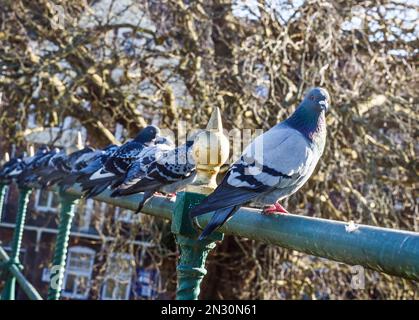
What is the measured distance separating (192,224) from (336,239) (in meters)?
0.60

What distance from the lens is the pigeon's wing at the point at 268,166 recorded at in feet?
7.09

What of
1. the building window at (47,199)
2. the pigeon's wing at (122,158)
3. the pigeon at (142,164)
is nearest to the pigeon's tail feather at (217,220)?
the pigeon at (142,164)

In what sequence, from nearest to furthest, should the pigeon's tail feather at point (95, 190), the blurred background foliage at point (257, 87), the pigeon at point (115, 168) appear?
the pigeon's tail feather at point (95, 190) → the pigeon at point (115, 168) → the blurred background foliage at point (257, 87)

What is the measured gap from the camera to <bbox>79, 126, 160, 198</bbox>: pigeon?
3756 mm

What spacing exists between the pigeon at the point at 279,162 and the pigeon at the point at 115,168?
1.35 metres

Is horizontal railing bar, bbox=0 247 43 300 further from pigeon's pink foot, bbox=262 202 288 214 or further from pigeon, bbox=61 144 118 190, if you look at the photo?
pigeon's pink foot, bbox=262 202 288 214

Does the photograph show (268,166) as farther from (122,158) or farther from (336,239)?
(122,158)

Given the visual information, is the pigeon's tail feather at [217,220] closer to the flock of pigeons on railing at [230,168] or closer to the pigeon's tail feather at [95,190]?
the flock of pigeons on railing at [230,168]

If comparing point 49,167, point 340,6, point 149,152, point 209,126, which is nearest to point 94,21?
point 49,167

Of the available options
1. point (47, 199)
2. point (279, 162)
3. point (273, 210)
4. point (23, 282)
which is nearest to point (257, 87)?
point (23, 282)

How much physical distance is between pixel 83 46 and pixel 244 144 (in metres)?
2.28

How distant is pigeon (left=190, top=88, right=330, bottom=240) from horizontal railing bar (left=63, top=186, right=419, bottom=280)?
23cm

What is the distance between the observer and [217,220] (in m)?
1.72

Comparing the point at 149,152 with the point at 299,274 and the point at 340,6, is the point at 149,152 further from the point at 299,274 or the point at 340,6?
the point at 299,274
